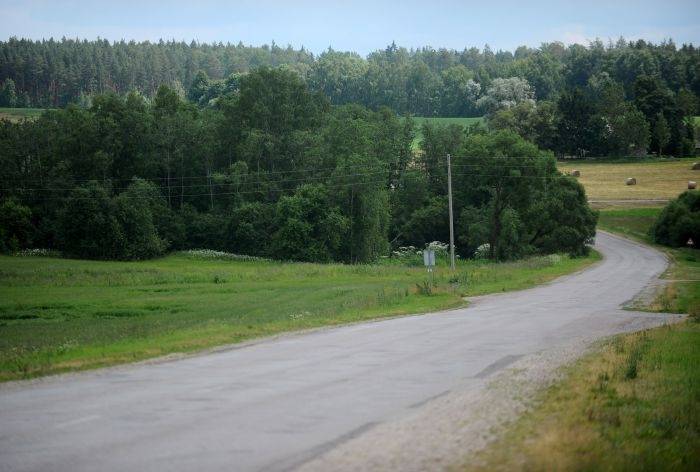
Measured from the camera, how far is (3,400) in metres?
13.8

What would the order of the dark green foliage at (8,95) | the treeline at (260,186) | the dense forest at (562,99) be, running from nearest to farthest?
the treeline at (260,186) → the dense forest at (562,99) → the dark green foliage at (8,95)

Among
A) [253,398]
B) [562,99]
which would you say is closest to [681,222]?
[562,99]

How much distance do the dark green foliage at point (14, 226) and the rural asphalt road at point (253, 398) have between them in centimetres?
6784

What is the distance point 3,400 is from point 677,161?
128255 millimetres

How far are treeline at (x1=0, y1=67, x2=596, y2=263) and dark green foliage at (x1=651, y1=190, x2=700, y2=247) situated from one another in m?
11.3

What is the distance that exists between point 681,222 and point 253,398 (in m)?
82.4

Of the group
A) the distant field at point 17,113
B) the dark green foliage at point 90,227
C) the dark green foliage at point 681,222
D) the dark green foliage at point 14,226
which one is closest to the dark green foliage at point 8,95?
the distant field at point 17,113

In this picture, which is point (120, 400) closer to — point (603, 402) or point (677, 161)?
point (603, 402)

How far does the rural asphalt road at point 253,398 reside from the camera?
10.3m

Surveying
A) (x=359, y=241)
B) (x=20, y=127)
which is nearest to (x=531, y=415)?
(x=359, y=241)

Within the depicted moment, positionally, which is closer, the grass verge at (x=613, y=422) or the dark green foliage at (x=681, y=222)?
the grass verge at (x=613, y=422)

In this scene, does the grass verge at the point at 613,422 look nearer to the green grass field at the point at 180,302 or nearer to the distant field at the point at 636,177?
the green grass field at the point at 180,302

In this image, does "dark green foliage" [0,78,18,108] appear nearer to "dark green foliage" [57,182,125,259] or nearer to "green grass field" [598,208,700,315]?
"dark green foliage" [57,182,125,259]

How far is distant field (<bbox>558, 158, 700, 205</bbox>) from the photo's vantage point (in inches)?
4242
